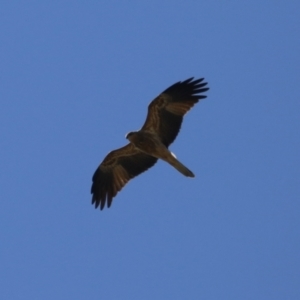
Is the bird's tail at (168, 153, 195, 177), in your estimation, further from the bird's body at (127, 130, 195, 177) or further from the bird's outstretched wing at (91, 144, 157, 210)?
the bird's outstretched wing at (91, 144, 157, 210)

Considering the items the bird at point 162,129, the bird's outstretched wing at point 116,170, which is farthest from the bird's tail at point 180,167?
the bird's outstretched wing at point 116,170

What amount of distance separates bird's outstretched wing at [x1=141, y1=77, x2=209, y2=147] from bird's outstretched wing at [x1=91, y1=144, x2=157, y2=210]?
0.99 meters

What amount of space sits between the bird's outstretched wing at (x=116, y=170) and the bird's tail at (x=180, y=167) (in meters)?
1.37

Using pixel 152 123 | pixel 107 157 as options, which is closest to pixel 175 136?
pixel 152 123

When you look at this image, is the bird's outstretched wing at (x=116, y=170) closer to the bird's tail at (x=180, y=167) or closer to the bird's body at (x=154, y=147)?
the bird's body at (x=154, y=147)

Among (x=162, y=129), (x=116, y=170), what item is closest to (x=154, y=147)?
(x=162, y=129)

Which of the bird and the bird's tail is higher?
the bird

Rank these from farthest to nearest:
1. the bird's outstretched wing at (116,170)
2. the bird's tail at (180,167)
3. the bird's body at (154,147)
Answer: the bird's outstretched wing at (116,170) < the bird's body at (154,147) < the bird's tail at (180,167)

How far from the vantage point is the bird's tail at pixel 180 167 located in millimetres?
20987

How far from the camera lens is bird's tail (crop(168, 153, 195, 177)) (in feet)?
68.9

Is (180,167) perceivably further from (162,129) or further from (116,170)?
(116,170)

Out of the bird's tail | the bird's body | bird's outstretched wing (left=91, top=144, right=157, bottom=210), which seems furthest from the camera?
bird's outstretched wing (left=91, top=144, right=157, bottom=210)

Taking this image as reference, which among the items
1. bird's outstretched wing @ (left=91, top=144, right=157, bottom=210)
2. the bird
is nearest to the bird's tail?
the bird

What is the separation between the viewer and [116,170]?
75.8ft
